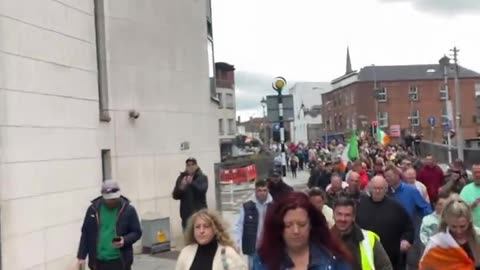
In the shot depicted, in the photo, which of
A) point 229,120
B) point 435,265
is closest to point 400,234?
point 435,265

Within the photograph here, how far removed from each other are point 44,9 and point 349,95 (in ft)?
299

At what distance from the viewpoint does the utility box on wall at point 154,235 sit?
565 inches

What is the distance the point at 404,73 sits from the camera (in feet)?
325

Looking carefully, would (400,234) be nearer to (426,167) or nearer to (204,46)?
(426,167)

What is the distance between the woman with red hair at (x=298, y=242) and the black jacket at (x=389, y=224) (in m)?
3.65

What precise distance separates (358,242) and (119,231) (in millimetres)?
3309

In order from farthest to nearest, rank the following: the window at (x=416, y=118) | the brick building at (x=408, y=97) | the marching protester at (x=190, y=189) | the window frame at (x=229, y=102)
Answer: the window at (x=416, y=118), the window frame at (x=229, y=102), the brick building at (x=408, y=97), the marching protester at (x=190, y=189)

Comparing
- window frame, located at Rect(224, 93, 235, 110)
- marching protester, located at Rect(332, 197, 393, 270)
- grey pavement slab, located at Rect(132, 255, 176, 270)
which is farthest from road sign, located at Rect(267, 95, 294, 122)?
window frame, located at Rect(224, 93, 235, 110)

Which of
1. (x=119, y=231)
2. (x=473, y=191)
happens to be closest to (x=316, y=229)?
(x=119, y=231)

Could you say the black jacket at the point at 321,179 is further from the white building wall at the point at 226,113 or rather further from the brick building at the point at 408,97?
the brick building at the point at 408,97

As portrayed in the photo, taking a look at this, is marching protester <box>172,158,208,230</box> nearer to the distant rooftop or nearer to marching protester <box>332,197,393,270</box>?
marching protester <box>332,197,393,270</box>

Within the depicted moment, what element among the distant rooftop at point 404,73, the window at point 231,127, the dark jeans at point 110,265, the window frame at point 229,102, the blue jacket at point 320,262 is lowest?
the dark jeans at point 110,265

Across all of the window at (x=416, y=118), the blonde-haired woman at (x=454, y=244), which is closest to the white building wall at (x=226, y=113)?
the window at (x=416, y=118)

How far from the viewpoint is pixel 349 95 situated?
9988 centimetres
